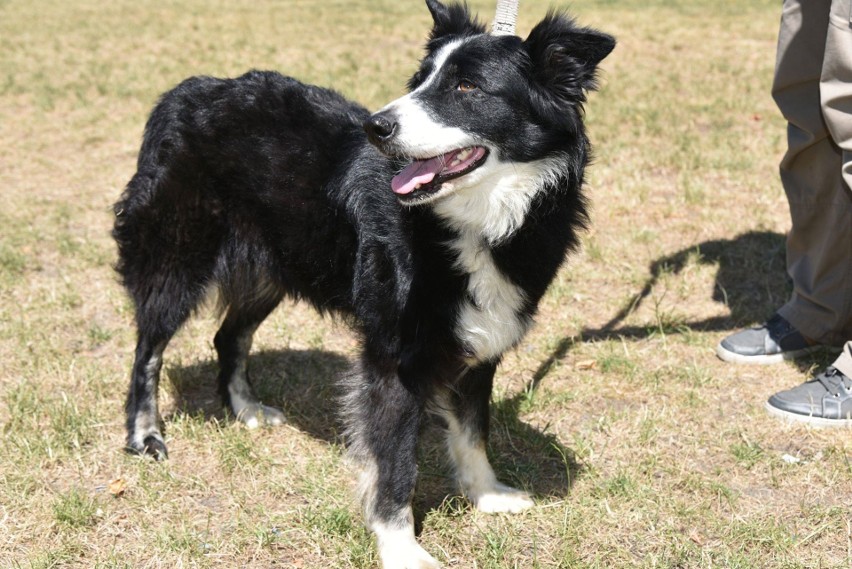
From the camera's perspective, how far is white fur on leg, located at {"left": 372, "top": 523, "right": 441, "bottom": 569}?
9.10ft

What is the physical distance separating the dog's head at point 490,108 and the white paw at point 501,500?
123 centimetres

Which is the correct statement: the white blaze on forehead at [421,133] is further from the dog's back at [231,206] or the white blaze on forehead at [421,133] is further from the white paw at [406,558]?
the white paw at [406,558]

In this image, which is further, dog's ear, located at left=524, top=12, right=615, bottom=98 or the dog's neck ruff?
the dog's neck ruff

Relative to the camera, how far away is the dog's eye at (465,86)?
2729 millimetres

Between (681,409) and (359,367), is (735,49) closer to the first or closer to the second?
(681,409)

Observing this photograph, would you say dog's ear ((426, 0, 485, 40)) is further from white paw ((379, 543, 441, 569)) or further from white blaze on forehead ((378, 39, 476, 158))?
white paw ((379, 543, 441, 569))

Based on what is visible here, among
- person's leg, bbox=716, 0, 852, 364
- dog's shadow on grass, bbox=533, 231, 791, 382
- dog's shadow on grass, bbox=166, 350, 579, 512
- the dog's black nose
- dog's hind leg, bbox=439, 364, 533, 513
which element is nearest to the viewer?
the dog's black nose

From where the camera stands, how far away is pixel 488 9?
14859mm

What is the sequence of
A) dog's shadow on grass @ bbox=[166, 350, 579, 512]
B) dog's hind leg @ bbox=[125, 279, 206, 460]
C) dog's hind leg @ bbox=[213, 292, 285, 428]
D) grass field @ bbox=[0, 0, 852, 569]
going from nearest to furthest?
grass field @ bbox=[0, 0, 852, 569], dog's shadow on grass @ bbox=[166, 350, 579, 512], dog's hind leg @ bbox=[125, 279, 206, 460], dog's hind leg @ bbox=[213, 292, 285, 428]

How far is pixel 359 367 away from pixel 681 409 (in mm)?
1617

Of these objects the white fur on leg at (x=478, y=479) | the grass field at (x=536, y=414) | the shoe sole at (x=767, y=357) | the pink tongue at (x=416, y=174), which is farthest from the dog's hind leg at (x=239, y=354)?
the shoe sole at (x=767, y=357)

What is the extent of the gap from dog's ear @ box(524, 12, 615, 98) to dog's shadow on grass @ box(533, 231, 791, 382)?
170 cm

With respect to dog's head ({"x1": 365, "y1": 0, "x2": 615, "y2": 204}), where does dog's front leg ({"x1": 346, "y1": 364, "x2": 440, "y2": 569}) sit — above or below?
below

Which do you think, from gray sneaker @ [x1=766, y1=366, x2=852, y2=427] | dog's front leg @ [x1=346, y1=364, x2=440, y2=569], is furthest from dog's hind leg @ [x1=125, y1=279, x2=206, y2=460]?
gray sneaker @ [x1=766, y1=366, x2=852, y2=427]
